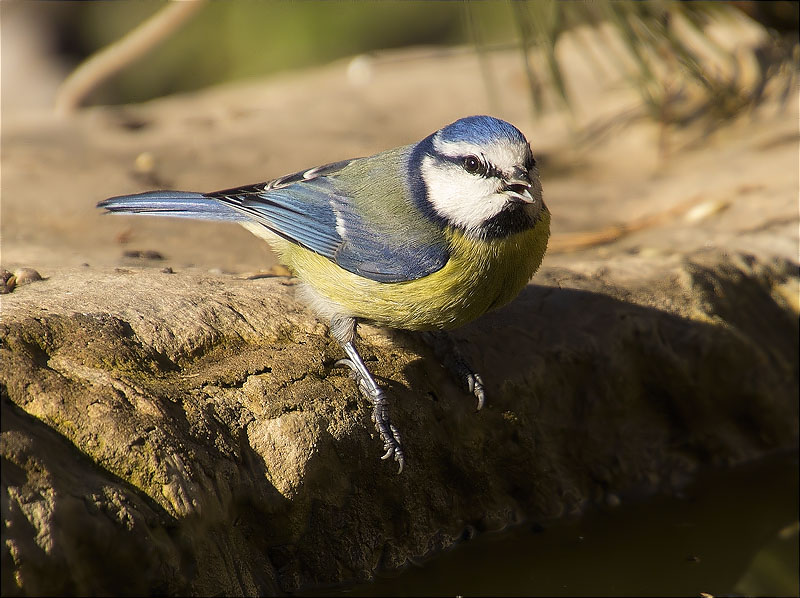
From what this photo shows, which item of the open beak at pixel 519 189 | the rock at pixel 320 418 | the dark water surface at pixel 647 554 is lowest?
the dark water surface at pixel 647 554

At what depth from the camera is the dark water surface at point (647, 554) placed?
3188 millimetres

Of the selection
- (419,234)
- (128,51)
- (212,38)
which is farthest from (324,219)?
(212,38)

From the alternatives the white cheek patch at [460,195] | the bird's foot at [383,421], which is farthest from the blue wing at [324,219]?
the bird's foot at [383,421]

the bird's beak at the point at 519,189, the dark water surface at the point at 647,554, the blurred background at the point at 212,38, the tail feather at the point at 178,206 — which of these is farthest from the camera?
the blurred background at the point at 212,38

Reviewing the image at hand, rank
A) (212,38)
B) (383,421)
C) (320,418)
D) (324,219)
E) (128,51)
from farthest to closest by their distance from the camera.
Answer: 1. (212,38)
2. (128,51)
3. (324,219)
4. (383,421)
5. (320,418)

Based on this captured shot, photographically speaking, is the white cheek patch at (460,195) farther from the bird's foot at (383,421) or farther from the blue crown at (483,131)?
the bird's foot at (383,421)

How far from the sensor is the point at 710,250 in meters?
4.29

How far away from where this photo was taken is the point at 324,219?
3.21 metres

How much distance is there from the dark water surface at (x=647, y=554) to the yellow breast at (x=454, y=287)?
0.93m

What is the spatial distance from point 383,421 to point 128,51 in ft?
16.3

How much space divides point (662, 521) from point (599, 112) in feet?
12.4

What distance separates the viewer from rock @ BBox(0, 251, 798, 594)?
2.25 meters

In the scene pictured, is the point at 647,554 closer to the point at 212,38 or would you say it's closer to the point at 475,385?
the point at 475,385

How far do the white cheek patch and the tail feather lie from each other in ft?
2.80
